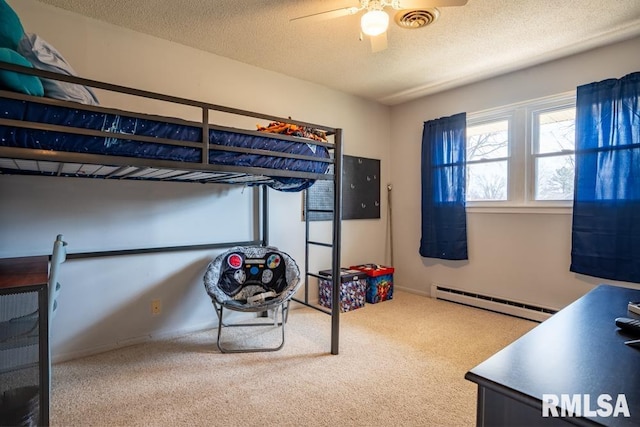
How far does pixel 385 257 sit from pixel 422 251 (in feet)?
1.84

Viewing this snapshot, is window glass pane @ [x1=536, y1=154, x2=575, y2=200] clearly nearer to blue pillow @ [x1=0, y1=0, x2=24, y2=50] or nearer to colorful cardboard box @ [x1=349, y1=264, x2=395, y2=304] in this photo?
colorful cardboard box @ [x1=349, y1=264, x2=395, y2=304]

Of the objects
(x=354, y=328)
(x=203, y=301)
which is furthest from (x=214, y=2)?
(x=354, y=328)

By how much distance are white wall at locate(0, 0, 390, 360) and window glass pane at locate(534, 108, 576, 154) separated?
2.28 meters

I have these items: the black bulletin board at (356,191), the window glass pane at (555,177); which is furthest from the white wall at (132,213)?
the window glass pane at (555,177)

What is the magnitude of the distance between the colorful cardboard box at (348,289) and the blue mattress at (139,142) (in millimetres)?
1514

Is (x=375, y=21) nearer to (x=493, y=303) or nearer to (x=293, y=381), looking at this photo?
(x=293, y=381)

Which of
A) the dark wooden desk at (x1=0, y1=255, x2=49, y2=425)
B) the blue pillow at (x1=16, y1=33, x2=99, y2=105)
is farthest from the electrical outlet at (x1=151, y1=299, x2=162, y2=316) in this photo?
the blue pillow at (x1=16, y1=33, x2=99, y2=105)

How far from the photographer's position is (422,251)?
3.69 meters

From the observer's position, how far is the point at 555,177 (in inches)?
112

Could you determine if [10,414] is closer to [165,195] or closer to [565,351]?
[165,195]

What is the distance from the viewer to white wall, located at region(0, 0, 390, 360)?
2.07 meters

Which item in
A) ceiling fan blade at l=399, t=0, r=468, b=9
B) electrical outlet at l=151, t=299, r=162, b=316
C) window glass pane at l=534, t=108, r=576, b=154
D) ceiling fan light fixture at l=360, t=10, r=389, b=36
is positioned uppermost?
ceiling fan blade at l=399, t=0, r=468, b=9

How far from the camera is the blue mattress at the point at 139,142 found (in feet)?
3.96

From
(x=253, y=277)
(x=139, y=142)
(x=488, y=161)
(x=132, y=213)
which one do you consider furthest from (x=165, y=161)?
(x=488, y=161)
